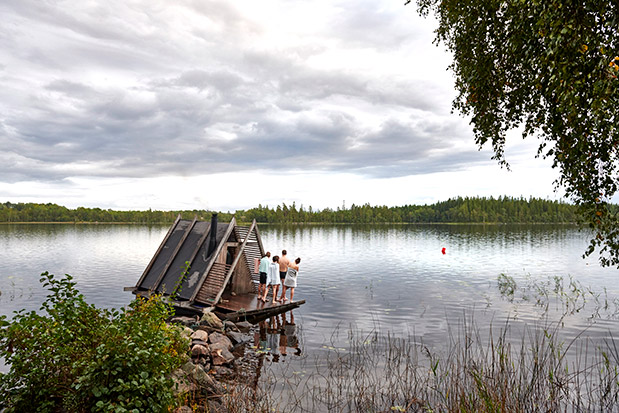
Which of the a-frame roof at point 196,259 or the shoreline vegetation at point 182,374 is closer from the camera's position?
the shoreline vegetation at point 182,374

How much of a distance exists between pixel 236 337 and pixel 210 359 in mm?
2473

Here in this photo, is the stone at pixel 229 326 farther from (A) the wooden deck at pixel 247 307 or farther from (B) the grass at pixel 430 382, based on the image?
(B) the grass at pixel 430 382

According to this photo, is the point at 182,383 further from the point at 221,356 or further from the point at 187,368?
the point at 221,356

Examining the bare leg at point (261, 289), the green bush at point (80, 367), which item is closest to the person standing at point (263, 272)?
the bare leg at point (261, 289)

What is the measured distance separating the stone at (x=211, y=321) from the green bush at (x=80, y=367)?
827cm

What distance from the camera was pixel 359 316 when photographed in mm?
19375

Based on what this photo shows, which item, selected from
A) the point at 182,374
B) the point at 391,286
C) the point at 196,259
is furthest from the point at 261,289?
the point at 391,286

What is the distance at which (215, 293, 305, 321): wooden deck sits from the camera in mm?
16672

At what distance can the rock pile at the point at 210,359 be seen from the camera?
337 inches

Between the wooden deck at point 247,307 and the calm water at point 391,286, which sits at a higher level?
the wooden deck at point 247,307

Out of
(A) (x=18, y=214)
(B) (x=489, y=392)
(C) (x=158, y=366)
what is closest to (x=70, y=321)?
(C) (x=158, y=366)

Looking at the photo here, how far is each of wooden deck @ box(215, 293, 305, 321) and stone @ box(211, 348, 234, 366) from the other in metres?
3.86

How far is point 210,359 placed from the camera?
39.0 feet

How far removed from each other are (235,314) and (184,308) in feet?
8.04
